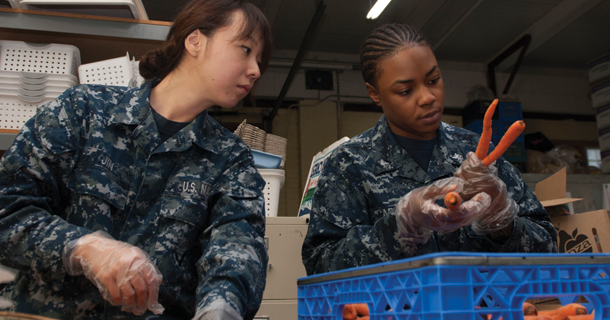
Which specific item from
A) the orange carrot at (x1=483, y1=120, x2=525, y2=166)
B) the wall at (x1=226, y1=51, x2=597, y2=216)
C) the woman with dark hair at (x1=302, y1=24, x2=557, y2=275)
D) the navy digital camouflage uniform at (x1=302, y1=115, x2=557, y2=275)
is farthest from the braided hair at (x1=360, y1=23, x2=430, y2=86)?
the wall at (x1=226, y1=51, x2=597, y2=216)

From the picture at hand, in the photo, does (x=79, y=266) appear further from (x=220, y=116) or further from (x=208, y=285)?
(x=220, y=116)

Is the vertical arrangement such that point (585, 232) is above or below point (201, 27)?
below

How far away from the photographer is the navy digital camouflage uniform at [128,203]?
3.34 feet

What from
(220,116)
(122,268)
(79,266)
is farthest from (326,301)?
(220,116)

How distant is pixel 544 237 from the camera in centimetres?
136

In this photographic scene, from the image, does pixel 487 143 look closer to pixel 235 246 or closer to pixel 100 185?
pixel 235 246

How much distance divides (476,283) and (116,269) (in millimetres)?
669

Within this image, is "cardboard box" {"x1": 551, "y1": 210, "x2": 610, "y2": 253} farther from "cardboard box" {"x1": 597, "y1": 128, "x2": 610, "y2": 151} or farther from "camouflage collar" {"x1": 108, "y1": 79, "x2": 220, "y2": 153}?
"cardboard box" {"x1": 597, "y1": 128, "x2": 610, "y2": 151}

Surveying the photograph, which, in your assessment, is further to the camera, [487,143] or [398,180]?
[398,180]

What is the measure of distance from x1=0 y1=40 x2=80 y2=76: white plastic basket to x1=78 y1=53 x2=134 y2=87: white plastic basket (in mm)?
106

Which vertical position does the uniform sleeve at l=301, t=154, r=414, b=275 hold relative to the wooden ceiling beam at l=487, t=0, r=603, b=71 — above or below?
below

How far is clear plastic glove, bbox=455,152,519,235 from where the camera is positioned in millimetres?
1074

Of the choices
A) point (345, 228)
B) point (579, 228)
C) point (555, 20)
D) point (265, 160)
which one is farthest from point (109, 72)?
point (555, 20)

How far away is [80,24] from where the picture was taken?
2.18 m
